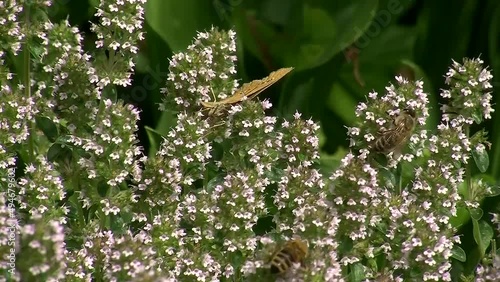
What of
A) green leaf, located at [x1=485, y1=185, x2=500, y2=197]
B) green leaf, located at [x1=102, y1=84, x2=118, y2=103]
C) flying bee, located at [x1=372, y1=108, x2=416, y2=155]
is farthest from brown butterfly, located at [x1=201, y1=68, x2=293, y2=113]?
green leaf, located at [x1=485, y1=185, x2=500, y2=197]

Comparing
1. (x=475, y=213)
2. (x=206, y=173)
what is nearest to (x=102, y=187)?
(x=206, y=173)

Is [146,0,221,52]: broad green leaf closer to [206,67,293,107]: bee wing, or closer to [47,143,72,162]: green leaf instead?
[206,67,293,107]: bee wing

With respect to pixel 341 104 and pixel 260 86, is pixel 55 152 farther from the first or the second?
pixel 341 104

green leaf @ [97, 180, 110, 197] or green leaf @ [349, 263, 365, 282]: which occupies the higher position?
green leaf @ [97, 180, 110, 197]

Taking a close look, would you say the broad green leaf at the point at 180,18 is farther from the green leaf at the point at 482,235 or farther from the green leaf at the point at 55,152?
the green leaf at the point at 482,235

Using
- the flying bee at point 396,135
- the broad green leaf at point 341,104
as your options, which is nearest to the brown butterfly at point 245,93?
the flying bee at point 396,135

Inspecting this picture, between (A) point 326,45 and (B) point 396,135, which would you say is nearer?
(B) point 396,135

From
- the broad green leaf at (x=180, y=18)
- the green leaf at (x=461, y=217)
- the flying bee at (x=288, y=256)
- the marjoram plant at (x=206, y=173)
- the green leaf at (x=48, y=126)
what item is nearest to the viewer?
the flying bee at (x=288, y=256)
